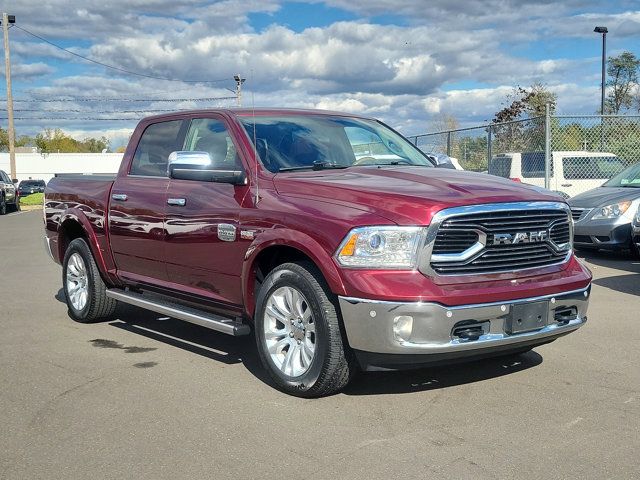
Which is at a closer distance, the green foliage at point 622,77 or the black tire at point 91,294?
the black tire at point 91,294

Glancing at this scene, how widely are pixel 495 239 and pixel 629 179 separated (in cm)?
908

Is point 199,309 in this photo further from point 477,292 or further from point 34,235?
point 34,235

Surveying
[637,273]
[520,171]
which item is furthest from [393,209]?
[520,171]

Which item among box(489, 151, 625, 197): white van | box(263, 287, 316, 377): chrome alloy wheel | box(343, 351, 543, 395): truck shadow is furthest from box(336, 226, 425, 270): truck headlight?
box(489, 151, 625, 197): white van

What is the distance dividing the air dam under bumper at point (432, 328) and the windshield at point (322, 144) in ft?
5.00

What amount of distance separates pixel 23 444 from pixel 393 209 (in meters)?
2.44

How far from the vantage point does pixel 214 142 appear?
20.2 feet

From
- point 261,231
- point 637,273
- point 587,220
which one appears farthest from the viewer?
point 587,220

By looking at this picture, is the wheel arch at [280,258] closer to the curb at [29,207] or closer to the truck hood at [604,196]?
the truck hood at [604,196]

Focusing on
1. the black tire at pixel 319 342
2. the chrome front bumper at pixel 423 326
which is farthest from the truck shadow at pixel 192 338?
the chrome front bumper at pixel 423 326

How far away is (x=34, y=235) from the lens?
18.7 meters

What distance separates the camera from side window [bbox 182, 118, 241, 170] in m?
5.88

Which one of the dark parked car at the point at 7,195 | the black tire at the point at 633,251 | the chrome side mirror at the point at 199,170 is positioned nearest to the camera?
the chrome side mirror at the point at 199,170

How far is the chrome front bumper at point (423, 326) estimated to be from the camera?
450 centimetres
